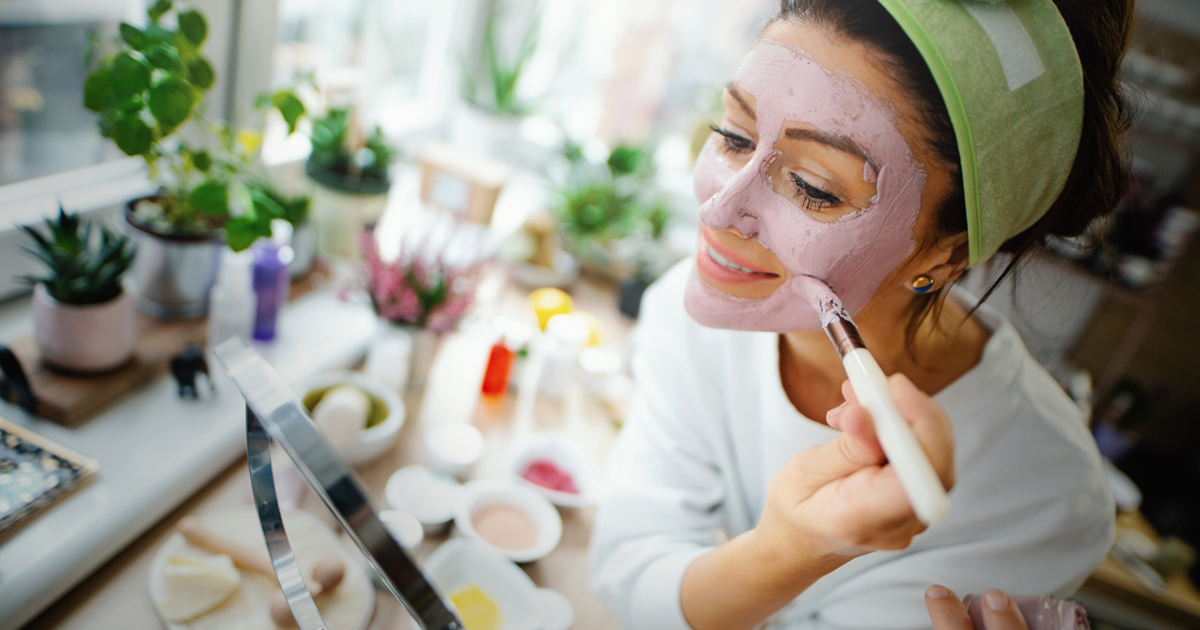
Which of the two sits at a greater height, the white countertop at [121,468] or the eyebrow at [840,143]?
the eyebrow at [840,143]

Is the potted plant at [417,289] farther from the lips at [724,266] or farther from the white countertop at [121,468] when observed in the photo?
the lips at [724,266]

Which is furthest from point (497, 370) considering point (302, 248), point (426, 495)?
point (302, 248)

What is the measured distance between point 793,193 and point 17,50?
1.12 meters

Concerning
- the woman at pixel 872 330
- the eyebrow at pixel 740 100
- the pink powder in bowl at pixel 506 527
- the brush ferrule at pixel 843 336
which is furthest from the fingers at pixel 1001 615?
the pink powder in bowl at pixel 506 527

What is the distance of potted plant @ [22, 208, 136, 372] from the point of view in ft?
2.53

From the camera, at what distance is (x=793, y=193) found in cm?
59

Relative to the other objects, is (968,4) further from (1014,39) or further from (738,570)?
(738,570)

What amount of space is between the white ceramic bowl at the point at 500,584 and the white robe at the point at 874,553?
65 millimetres

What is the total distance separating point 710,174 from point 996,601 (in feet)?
1.48

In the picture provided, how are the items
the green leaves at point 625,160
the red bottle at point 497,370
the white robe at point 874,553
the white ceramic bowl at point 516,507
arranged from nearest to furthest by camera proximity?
the white robe at point 874,553
the white ceramic bowl at point 516,507
the red bottle at point 497,370
the green leaves at point 625,160

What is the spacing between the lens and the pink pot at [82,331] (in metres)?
0.78

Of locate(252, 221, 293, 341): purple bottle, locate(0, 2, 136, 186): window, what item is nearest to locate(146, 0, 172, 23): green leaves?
locate(0, 2, 136, 186): window

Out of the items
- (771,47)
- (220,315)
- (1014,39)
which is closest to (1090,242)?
(1014,39)

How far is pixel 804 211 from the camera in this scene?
59 cm
